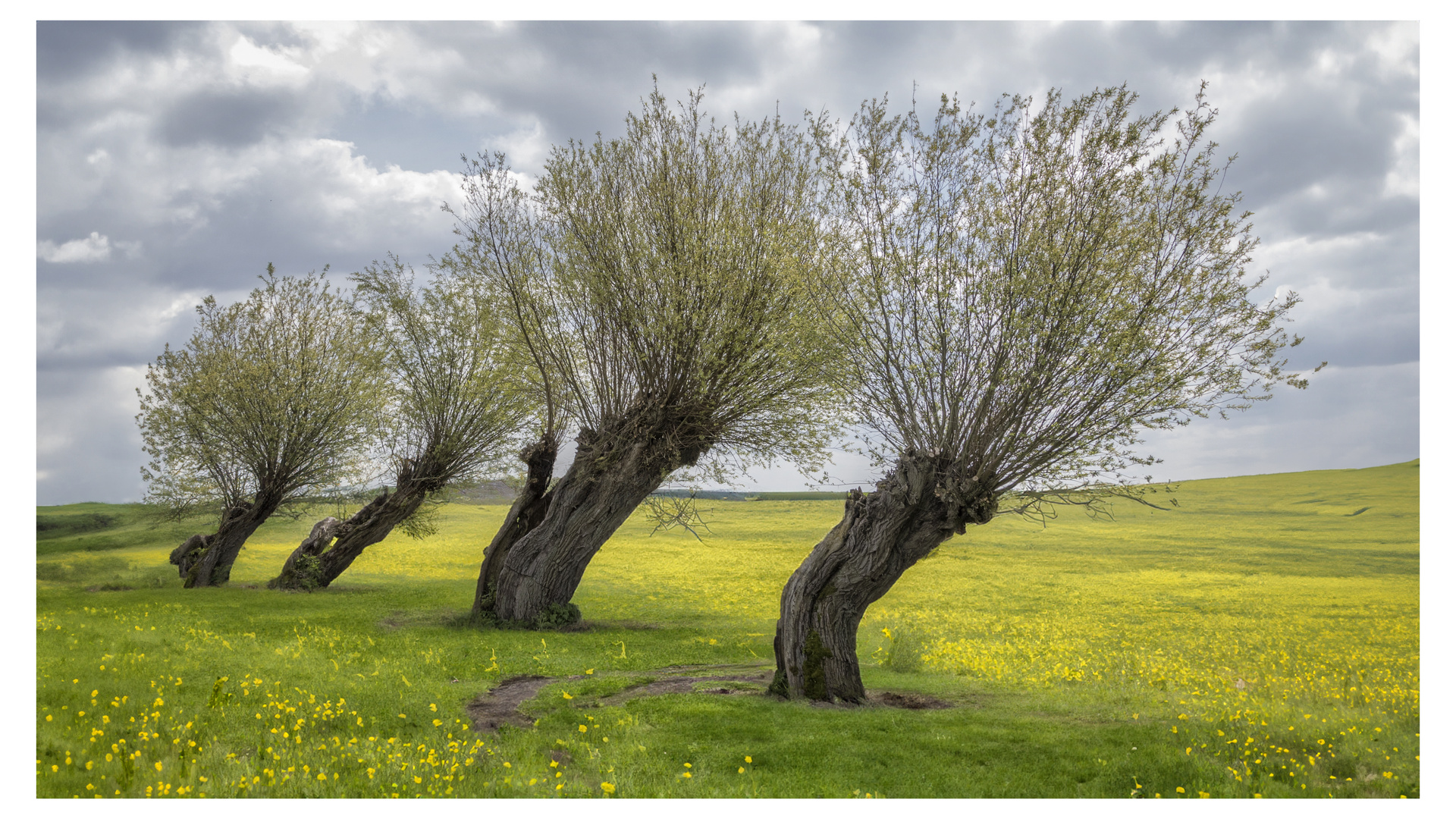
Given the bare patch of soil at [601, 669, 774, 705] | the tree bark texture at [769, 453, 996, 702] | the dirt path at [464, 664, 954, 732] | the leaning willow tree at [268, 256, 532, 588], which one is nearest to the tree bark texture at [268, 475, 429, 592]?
the leaning willow tree at [268, 256, 532, 588]

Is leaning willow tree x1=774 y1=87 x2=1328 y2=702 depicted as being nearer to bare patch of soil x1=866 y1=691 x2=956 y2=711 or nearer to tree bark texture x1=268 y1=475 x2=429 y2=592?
bare patch of soil x1=866 y1=691 x2=956 y2=711

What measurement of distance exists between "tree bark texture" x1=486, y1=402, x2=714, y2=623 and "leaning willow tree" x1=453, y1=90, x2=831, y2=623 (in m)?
0.05

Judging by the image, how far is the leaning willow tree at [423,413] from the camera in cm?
2650

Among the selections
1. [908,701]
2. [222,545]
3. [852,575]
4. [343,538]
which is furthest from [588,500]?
[222,545]

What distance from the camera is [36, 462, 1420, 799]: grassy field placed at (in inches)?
316

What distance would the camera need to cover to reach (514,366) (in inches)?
847

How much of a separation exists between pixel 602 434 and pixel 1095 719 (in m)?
13.0

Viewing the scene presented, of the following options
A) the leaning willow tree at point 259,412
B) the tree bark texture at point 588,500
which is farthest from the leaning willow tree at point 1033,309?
the leaning willow tree at point 259,412

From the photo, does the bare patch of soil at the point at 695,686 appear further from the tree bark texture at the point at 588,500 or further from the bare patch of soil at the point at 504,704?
the tree bark texture at the point at 588,500

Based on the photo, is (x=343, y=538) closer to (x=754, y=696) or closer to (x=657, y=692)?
(x=657, y=692)

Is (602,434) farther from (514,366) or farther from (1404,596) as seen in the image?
(1404,596)

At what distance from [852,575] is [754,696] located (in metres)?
2.59

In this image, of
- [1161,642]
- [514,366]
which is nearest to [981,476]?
[1161,642]

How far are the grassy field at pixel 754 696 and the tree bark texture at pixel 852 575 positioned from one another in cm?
79
